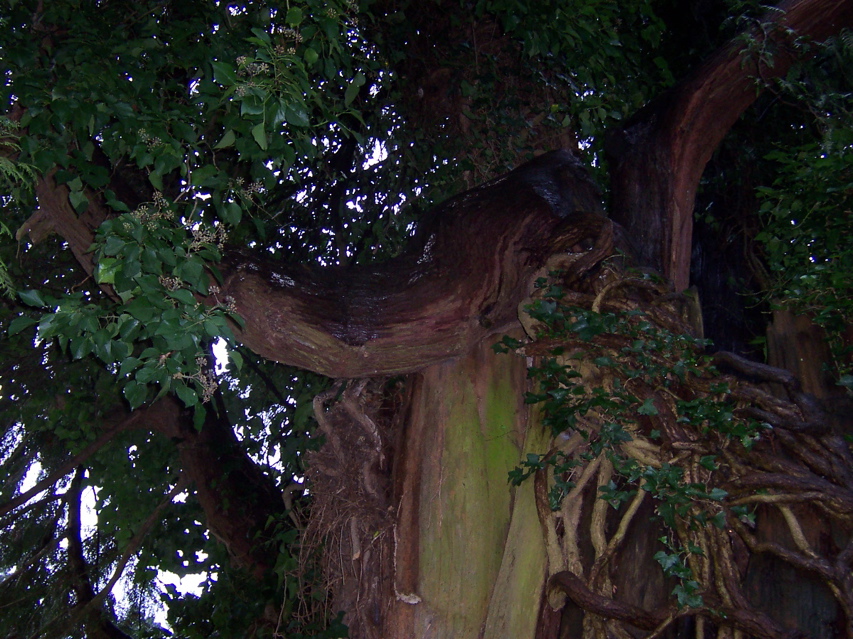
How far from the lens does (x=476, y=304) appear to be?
250 cm

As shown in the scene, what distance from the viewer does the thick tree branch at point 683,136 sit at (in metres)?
2.75

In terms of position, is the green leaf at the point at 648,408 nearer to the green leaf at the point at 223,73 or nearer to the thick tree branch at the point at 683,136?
the thick tree branch at the point at 683,136

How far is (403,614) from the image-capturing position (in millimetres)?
2389

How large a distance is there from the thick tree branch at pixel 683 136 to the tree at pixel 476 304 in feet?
0.04

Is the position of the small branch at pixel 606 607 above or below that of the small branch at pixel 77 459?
below

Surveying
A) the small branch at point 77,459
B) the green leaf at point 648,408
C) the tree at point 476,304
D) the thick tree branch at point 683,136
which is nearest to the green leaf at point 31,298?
the tree at point 476,304

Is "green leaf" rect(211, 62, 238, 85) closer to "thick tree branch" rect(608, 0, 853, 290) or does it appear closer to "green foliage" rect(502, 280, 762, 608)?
"green foliage" rect(502, 280, 762, 608)

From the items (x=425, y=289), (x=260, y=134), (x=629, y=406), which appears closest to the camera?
(x=260, y=134)

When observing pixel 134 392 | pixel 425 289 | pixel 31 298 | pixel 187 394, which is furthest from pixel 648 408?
pixel 31 298

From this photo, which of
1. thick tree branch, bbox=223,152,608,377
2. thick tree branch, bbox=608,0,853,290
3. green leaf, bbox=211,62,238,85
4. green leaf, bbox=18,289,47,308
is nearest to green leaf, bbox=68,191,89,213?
thick tree branch, bbox=223,152,608,377

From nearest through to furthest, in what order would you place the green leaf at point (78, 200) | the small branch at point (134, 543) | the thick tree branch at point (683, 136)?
the green leaf at point (78, 200), the thick tree branch at point (683, 136), the small branch at point (134, 543)

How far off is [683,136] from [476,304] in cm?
114

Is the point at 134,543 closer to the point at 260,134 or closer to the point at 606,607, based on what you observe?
the point at 606,607

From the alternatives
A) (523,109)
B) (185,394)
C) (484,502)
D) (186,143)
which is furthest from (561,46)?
(185,394)
